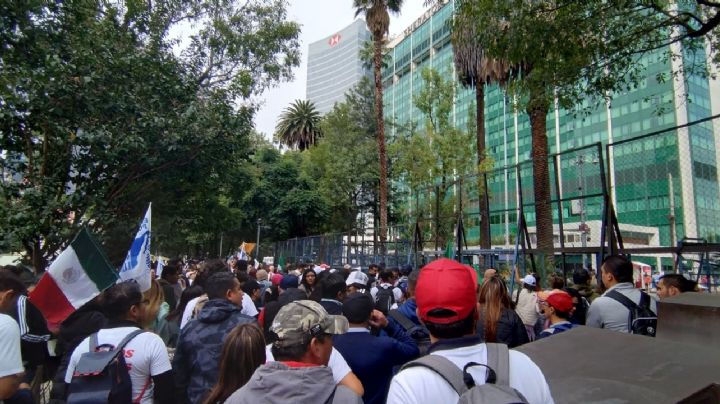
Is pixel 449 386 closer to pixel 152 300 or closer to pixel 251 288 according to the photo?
pixel 152 300

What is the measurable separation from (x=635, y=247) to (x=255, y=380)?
7.34m

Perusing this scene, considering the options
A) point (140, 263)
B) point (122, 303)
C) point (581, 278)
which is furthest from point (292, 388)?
point (581, 278)

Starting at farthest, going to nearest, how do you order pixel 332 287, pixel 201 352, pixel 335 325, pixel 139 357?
1. pixel 332 287
2. pixel 201 352
3. pixel 139 357
4. pixel 335 325

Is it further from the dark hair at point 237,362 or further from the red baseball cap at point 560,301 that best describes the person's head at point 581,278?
the dark hair at point 237,362

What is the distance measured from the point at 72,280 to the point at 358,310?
2.57 meters

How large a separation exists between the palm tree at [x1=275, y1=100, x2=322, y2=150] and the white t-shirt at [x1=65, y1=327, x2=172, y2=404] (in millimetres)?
51284

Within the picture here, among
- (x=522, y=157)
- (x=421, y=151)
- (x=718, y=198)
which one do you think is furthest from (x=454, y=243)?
(x=522, y=157)

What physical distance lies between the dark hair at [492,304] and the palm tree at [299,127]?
4997 cm

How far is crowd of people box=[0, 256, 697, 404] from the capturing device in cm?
185

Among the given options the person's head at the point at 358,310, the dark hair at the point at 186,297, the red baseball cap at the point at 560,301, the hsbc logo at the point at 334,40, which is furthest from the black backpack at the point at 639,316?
the hsbc logo at the point at 334,40

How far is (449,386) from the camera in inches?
67.0

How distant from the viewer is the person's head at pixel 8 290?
12.8 feet

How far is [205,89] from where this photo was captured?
47.2ft

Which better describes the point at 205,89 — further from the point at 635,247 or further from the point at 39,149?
the point at 635,247
